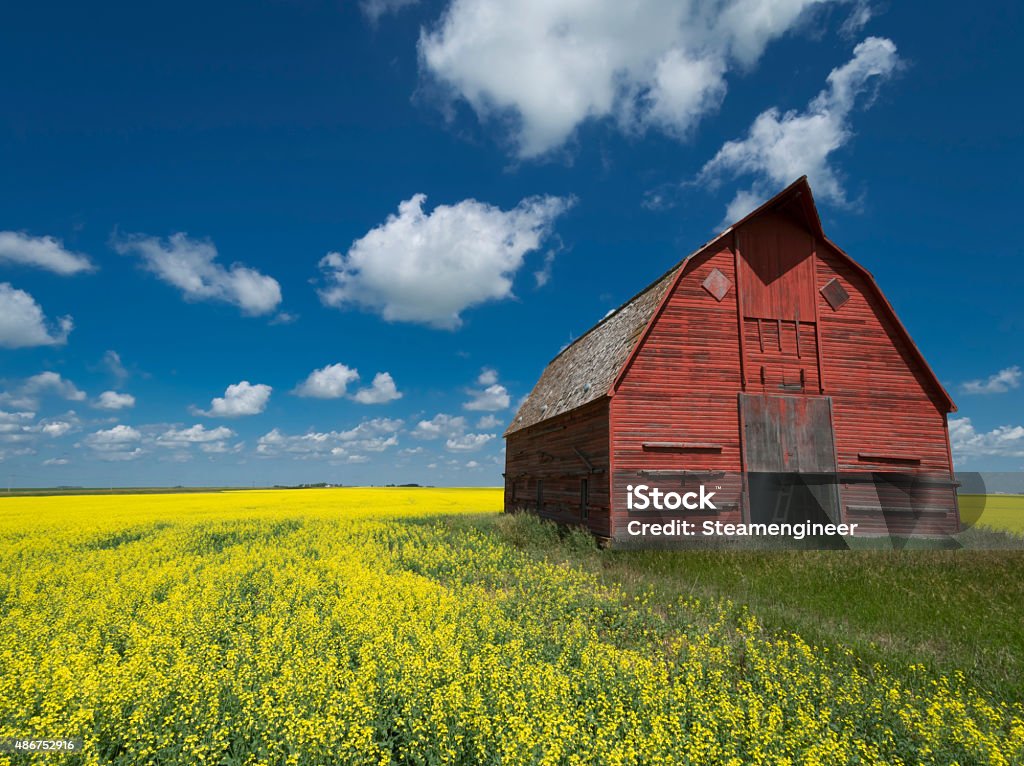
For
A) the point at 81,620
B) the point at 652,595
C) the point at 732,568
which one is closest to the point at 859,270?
the point at 732,568

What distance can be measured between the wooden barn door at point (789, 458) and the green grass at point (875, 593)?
2.43 meters

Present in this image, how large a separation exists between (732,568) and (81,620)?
1160 cm

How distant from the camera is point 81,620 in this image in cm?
738

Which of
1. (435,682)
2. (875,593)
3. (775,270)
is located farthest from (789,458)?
(435,682)

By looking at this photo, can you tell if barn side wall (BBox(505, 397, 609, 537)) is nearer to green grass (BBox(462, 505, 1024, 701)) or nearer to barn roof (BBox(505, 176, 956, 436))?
barn roof (BBox(505, 176, 956, 436))

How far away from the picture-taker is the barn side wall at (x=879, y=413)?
16.6 meters

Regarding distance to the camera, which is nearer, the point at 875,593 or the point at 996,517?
the point at 875,593

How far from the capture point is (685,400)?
53.3 feet

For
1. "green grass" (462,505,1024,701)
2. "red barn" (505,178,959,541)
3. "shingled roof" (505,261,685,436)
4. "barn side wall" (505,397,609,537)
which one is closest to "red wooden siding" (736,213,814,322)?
"red barn" (505,178,959,541)

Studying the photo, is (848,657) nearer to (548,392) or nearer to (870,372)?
(870,372)

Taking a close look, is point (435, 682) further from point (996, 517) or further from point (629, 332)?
point (996, 517)

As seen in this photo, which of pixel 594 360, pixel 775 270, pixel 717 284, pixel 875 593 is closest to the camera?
pixel 875 593

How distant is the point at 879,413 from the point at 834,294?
3898 mm

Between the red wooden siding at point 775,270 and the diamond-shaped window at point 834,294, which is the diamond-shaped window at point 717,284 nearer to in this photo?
the red wooden siding at point 775,270
